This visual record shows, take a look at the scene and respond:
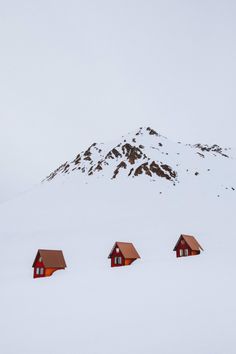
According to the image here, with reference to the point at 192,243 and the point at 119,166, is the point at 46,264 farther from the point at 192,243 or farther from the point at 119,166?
the point at 119,166

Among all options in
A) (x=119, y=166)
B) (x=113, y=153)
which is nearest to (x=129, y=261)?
(x=119, y=166)

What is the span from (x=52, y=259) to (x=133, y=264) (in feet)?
40.9

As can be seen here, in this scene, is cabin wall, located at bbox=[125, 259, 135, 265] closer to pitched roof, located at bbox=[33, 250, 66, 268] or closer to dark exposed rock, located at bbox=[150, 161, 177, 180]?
pitched roof, located at bbox=[33, 250, 66, 268]

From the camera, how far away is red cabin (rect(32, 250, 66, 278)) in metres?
43.9

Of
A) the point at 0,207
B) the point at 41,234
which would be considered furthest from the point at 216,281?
the point at 0,207

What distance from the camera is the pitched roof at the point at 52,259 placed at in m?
44.3

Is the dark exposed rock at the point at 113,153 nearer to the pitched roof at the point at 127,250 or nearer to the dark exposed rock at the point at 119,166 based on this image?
the dark exposed rock at the point at 119,166

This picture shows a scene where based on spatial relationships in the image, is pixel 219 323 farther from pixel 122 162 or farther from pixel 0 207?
pixel 0 207

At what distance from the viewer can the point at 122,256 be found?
44938 mm

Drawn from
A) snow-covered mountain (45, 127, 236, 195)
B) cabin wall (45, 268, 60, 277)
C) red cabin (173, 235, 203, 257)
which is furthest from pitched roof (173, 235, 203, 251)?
snow-covered mountain (45, 127, 236, 195)

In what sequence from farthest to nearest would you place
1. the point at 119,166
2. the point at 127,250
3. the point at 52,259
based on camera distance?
the point at 119,166, the point at 127,250, the point at 52,259

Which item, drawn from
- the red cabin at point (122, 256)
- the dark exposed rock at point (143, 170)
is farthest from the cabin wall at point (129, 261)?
the dark exposed rock at point (143, 170)

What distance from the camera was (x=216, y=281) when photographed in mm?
29500

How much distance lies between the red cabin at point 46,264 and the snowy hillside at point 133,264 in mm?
1645
